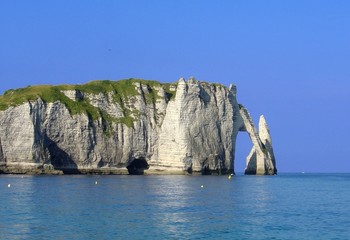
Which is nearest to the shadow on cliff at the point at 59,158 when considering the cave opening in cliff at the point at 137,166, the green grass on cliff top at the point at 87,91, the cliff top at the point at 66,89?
the green grass on cliff top at the point at 87,91

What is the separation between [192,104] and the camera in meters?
124

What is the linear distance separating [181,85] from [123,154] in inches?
744

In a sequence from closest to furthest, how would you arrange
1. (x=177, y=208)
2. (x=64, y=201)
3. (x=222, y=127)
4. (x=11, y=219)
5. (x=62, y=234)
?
(x=62, y=234), (x=11, y=219), (x=177, y=208), (x=64, y=201), (x=222, y=127)

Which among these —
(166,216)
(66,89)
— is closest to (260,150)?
(66,89)

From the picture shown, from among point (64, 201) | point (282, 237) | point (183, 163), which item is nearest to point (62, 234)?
point (282, 237)

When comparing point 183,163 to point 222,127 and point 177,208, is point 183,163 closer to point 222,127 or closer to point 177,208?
point 222,127

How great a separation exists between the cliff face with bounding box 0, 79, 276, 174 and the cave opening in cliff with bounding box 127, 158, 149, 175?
223 millimetres

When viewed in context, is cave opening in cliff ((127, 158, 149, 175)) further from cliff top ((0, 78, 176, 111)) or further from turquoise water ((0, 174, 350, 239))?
turquoise water ((0, 174, 350, 239))

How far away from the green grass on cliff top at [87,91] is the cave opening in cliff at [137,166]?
397 inches

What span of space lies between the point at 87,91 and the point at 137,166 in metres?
20.2

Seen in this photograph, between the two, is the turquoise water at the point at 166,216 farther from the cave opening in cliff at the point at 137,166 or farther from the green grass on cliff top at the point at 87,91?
the cave opening in cliff at the point at 137,166

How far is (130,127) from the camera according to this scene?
12575cm

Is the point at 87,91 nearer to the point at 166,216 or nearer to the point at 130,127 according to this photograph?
the point at 130,127

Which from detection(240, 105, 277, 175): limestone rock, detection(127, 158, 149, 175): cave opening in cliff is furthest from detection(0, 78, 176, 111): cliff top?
detection(240, 105, 277, 175): limestone rock
